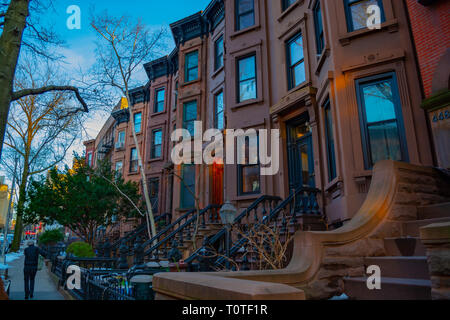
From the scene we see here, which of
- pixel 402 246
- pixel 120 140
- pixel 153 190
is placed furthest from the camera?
pixel 120 140

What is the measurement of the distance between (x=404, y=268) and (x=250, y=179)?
8379 mm

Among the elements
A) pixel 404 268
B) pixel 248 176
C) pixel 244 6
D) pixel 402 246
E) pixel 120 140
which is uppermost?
pixel 244 6

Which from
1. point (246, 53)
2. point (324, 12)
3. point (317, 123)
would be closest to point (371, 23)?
point (324, 12)

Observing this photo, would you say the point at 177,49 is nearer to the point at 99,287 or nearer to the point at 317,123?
the point at 317,123

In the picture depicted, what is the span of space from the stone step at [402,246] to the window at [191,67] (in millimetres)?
15184

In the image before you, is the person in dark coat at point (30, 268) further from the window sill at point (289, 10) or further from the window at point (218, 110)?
the window sill at point (289, 10)

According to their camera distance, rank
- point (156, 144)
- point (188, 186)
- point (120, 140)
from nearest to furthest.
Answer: point (188, 186)
point (156, 144)
point (120, 140)

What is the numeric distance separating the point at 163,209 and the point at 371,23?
14.8 m

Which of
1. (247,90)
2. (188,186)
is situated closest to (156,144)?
(188,186)

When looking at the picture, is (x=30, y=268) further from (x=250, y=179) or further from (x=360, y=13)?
(x=360, y=13)

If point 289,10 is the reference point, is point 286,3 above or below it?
above

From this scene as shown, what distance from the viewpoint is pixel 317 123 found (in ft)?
32.2

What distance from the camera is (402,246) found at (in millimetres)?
4652

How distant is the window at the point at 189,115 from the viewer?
17.5 m
